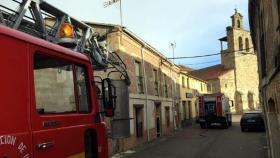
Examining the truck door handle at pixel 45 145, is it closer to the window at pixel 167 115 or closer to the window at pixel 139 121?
the window at pixel 139 121

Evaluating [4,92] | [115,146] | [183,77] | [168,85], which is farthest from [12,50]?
[183,77]

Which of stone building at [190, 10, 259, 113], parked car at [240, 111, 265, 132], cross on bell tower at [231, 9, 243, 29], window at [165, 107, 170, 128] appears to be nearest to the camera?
parked car at [240, 111, 265, 132]

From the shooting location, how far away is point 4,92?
4.06 metres

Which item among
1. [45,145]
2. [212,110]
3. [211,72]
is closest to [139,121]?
[212,110]

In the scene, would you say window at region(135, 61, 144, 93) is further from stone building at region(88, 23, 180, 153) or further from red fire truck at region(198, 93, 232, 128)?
red fire truck at region(198, 93, 232, 128)

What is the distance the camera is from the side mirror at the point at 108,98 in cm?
639

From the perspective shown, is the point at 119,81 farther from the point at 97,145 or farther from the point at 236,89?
the point at 236,89

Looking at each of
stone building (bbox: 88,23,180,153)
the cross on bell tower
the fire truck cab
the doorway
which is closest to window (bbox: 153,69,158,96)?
stone building (bbox: 88,23,180,153)

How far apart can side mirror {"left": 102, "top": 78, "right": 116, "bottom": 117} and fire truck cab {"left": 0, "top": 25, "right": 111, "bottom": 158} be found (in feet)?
0.80

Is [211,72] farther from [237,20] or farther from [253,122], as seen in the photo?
[253,122]

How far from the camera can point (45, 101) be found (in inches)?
189

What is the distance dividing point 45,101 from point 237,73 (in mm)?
75690

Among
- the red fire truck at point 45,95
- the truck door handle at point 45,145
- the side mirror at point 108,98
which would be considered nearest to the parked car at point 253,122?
the red fire truck at point 45,95

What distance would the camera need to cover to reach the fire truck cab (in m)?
4.12
